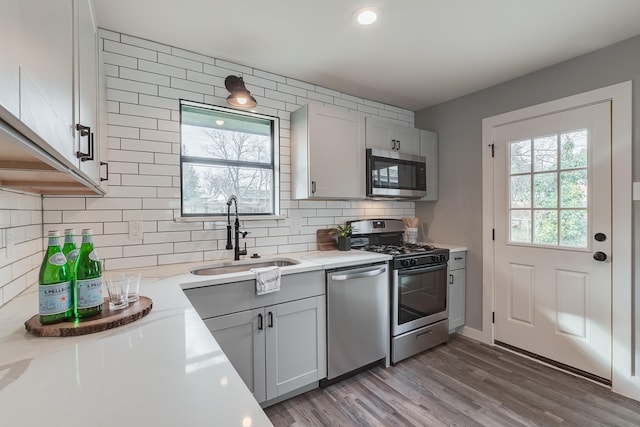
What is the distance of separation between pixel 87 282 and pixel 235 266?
4.31 feet

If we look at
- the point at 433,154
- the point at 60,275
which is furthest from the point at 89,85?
the point at 433,154

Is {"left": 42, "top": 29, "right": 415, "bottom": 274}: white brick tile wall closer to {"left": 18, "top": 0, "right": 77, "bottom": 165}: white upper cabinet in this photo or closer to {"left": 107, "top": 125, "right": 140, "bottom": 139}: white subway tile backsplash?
{"left": 107, "top": 125, "right": 140, "bottom": 139}: white subway tile backsplash

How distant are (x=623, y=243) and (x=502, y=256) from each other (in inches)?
33.7

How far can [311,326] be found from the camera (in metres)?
2.13

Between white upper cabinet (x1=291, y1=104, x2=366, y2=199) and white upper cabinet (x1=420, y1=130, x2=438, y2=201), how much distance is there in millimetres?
884

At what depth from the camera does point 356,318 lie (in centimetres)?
233

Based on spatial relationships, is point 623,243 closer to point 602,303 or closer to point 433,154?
point 602,303

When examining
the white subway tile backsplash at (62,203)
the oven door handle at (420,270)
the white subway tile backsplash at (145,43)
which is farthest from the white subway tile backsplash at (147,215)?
the oven door handle at (420,270)

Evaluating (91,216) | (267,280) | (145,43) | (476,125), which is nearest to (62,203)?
(91,216)

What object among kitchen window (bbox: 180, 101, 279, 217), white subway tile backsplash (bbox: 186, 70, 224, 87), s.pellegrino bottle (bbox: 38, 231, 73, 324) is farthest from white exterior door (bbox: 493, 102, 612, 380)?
s.pellegrino bottle (bbox: 38, 231, 73, 324)

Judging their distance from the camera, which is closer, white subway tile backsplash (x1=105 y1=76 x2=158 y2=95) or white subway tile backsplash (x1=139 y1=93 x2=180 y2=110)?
white subway tile backsplash (x1=105 y1=76 x2=158 y2=95)

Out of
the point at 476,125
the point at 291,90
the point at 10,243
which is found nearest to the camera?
the point at 10,243

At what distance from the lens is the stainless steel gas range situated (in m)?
2.56

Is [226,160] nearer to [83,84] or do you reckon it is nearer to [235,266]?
[235,266]
